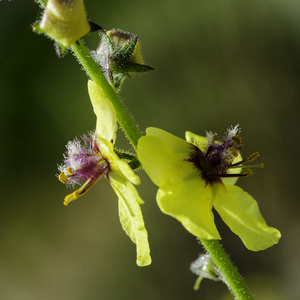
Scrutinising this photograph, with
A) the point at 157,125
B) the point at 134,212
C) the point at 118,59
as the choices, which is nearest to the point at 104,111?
the point at 118,59

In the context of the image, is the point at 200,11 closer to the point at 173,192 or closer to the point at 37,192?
the point at 37,192

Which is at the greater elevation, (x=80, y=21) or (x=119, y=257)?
(x=80, y=21)

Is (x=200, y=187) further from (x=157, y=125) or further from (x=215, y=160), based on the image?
(x=157, y=125)

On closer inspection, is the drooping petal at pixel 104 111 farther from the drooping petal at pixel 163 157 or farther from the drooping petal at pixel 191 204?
the drooping petal at pixel 191 204

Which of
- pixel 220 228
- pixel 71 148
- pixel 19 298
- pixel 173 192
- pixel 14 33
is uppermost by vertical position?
pixel 14 33

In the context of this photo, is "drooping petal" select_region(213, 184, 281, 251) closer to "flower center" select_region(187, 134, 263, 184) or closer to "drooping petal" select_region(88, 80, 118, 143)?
"flower center" select_region(187, 134, 263, 184)

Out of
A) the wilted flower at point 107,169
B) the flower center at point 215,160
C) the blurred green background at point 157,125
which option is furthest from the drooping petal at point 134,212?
the blurred green background at point 157,125

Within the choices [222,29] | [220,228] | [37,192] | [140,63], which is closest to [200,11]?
[222,29]
